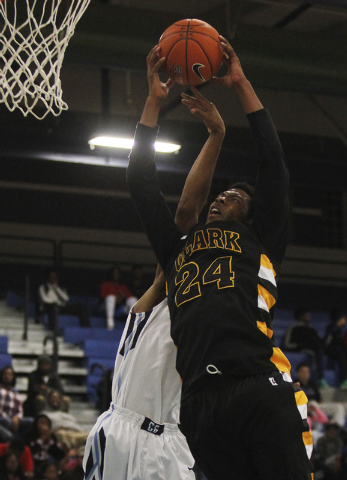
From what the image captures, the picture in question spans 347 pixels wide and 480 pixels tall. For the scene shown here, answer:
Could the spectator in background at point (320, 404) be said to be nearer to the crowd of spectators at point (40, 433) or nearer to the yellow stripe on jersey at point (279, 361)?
the crowd of spectators at point (40, 433)

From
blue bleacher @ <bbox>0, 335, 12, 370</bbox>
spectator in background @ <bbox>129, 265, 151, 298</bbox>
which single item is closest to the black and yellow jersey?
blue bleacher @ <bbox>0, 335, 12, 370</bbox>

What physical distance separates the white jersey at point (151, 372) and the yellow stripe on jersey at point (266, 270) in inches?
35.9

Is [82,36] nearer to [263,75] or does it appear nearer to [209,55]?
[263,75]

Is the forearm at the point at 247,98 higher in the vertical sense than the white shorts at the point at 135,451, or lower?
higher

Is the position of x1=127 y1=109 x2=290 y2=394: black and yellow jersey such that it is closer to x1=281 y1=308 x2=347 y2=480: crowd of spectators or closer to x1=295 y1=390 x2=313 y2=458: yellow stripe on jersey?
x1=295 y1=390 x2=313 y2=458: yellow stripe on jersey

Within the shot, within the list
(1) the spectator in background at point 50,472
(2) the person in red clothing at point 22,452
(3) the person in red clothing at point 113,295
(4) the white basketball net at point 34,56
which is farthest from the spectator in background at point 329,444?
(4) the white basketball net at point 34,56

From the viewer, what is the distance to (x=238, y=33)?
948cm

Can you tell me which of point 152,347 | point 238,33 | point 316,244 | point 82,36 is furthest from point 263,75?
point 316,244

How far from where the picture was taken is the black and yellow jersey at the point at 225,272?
3.24 m

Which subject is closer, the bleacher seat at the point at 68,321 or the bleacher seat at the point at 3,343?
the bleacher seat at the point at 3,343

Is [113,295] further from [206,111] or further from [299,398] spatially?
[299,398]

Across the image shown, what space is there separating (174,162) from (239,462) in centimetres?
974

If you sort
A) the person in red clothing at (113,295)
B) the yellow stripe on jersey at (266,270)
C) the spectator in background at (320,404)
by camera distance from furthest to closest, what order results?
the person in red clothing at (113,295) < the spectator in background at (320,404) < the yellow stripe on jersey at (266,270)

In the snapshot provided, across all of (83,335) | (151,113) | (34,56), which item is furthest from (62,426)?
(151,113)
